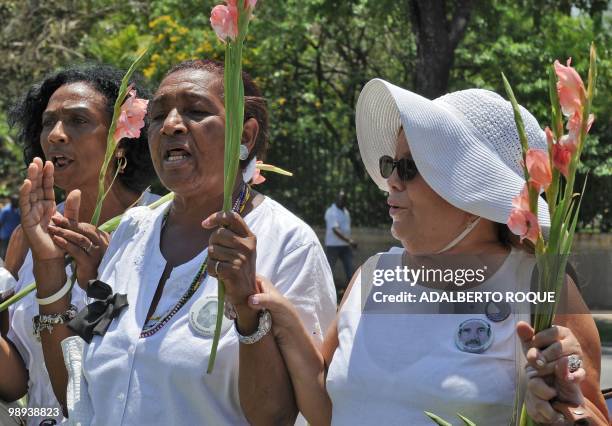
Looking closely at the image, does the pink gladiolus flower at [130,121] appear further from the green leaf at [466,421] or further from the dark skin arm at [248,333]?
the green leaf at [466,421]

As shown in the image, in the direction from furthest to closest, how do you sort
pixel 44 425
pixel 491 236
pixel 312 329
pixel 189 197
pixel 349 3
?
pixel 349 3 → pixel 44 425 → pixel 189 197 → pixel 312 329 → pixel 491 236

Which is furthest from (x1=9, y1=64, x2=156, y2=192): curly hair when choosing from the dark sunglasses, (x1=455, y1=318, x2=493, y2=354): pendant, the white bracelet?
(x1=455, y1=318, x2=493, y2=354): pendant

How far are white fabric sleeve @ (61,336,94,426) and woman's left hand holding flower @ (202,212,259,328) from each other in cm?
66

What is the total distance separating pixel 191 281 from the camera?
2.95 meters

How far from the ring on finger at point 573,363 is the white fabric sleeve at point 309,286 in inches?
35.5

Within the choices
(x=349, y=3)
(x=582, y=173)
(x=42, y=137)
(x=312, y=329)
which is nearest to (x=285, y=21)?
(x=349, y=3)

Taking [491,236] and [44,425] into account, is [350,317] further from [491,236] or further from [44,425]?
[44,425]

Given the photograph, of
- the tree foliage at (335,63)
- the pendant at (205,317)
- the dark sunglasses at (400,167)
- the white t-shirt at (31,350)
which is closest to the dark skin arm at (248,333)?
the pendant at (205,317)

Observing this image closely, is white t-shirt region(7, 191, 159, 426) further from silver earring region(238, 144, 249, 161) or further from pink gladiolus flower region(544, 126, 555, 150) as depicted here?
pink gladiolus flower region(544, 126, 555, 150)

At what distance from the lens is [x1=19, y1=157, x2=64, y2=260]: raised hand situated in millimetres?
3143

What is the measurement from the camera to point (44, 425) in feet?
11.4

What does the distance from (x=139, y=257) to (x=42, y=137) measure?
103 cm

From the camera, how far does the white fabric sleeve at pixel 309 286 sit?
113 inches

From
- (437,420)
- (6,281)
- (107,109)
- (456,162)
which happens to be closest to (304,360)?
(437,420)
